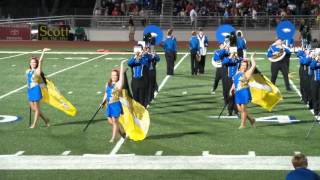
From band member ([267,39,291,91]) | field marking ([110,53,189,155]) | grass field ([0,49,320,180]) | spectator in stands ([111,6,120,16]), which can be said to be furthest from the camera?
spectator in stands ([111,6,120,16])

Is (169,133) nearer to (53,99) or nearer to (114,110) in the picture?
(114,110)

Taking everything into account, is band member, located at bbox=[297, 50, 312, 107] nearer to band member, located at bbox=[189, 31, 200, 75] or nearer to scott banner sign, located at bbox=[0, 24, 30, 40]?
band member, located at bbox=[189, 31, 200, 75]

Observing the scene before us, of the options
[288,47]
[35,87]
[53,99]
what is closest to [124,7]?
[288,47]

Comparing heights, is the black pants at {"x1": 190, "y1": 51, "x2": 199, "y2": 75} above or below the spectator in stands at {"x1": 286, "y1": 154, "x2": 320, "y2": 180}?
below

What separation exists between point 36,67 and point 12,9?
116 ft

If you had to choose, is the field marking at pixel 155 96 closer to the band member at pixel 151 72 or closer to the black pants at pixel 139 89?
the band member at pixel 151 72

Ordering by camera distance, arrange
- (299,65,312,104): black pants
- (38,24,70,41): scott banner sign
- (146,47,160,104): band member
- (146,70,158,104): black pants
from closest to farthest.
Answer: (146,47,160,104): band member, (146,70,158,104): black pants, (299,65,312,104): black pants, (38,24,70,41): scott banner sign

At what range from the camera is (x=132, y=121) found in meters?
12.2

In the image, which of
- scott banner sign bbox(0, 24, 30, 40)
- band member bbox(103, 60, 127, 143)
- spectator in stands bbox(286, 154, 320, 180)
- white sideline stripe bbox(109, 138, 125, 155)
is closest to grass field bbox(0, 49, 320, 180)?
white sideline stripe bbox(109, 138, 125, 155)

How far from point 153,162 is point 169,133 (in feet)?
8.40

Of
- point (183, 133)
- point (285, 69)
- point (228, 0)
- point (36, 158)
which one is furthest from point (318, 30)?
point (36, 158)

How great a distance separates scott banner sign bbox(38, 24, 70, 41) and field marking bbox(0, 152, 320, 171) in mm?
28445

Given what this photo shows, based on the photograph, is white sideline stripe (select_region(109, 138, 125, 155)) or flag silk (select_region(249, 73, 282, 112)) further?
flag silk (select_region(249, 73, 282, 112))

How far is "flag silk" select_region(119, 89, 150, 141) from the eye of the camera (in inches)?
476
